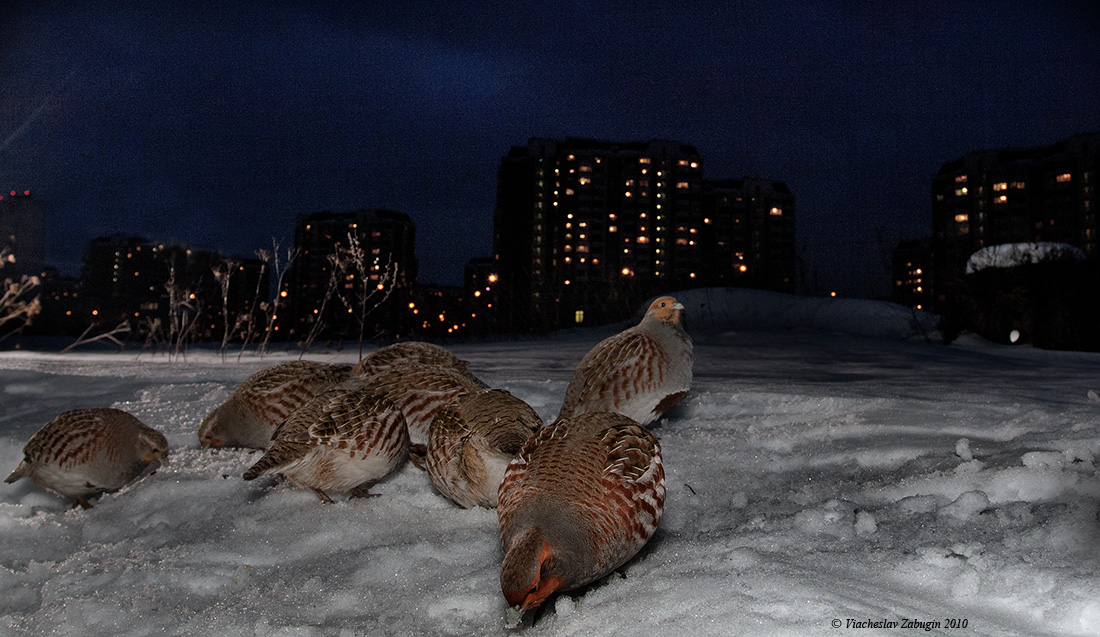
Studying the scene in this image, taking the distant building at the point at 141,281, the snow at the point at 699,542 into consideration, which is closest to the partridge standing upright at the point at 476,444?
the snow at the point at 699,542

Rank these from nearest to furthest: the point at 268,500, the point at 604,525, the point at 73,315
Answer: the point at 604,525, the point at 268,500, the point at 73,315

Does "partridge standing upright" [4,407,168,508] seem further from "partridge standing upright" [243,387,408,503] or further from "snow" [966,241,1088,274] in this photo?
"snow" [966,241,1088,274]

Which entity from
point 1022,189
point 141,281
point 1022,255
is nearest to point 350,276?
point 1022,255

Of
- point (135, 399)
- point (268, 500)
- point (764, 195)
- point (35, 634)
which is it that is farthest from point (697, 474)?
point (764, 195)

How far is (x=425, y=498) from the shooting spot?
2.87m

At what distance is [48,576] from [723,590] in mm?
2349

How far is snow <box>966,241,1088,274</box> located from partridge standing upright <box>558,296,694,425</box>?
1106 centimetres

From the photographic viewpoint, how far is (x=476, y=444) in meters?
2.50

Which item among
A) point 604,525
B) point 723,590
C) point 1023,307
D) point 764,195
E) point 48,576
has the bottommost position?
point 48,576

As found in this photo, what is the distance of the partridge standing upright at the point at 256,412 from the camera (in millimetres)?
3588

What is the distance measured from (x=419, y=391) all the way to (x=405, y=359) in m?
0.71

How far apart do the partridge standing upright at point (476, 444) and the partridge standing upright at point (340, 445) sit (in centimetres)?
22

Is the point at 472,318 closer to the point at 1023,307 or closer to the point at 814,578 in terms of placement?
the point at 1023,307

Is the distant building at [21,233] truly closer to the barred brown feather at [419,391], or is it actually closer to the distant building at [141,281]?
the distant building at [141,281]
